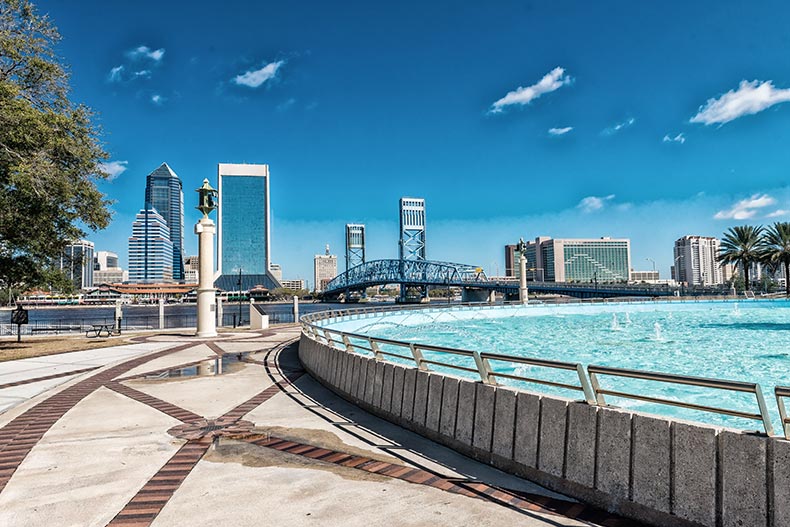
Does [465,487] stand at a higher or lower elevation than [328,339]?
lower

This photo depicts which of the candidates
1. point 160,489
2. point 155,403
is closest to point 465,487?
point 160,489

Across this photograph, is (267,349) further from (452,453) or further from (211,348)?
Result: (452,453)

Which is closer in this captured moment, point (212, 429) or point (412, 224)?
point (212, 429)

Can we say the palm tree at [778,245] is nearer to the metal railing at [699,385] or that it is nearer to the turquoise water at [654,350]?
the turquoise water at [654,350]

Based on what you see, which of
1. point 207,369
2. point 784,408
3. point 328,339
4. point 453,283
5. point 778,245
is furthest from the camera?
point 453,283

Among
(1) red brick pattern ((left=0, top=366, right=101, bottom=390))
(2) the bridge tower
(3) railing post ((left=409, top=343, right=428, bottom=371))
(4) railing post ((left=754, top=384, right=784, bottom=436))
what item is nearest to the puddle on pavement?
(1) red brick pattern ((left=0, top=366, right=101, bottom=390))

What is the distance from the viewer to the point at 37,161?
637 inches

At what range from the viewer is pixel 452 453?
6785 mm

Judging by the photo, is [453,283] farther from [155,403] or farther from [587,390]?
[587,390]

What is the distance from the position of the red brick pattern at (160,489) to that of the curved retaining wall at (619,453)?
3110 millimetres

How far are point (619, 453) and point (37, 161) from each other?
58.2ft

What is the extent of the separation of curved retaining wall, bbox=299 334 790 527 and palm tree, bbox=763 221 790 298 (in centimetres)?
7774

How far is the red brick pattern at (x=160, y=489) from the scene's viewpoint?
16.0 ft

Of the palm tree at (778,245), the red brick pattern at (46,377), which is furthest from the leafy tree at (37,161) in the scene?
the palm tree at (778,245)
